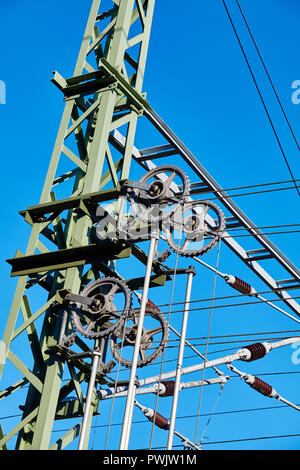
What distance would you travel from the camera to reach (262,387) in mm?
15820

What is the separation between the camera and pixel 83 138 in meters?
14.1

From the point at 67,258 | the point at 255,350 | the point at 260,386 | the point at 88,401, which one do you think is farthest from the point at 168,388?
the point at 88,401

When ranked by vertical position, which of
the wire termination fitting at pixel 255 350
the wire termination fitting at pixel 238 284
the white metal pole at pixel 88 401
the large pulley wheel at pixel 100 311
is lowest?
the white metal pole at pixel 88 401

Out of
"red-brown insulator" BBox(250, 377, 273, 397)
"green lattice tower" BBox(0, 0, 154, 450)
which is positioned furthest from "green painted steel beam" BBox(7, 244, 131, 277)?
"red-brown insulator" BBox(250, 377, 273, 397)

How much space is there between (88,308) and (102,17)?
5.36m

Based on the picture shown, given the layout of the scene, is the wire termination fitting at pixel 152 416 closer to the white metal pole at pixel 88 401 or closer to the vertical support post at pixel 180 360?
the vertical support post at pixel 180 360

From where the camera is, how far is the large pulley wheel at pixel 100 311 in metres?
12.3

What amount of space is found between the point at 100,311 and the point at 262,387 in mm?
4627

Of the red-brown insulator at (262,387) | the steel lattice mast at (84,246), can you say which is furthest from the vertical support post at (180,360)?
the red-brown insulator at (262,387)

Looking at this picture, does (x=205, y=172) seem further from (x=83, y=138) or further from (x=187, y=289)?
(x=187, y=289)

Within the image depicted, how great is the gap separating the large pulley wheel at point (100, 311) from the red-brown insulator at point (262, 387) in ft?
13.9

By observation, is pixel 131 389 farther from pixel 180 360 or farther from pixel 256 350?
pixel 256 350

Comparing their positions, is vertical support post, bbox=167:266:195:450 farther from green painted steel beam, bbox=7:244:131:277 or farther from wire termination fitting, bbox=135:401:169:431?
wire termination fitting, bbox=135:401:169:431
